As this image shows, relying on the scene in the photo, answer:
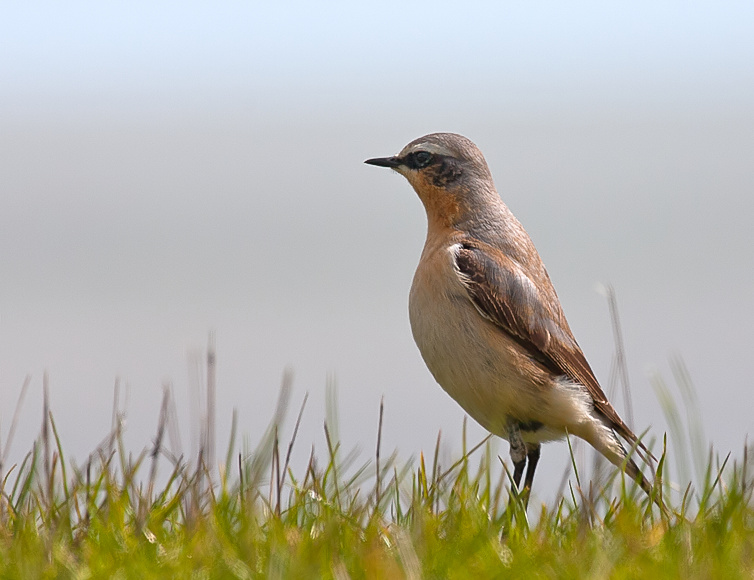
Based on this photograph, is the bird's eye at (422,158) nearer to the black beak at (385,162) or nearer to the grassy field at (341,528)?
the black beak at (385,162)

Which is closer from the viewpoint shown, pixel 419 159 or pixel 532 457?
pixel 532 457

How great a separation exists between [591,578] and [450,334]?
8.35ft

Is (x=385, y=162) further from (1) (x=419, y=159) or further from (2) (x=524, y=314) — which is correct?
(2) (x=524, y=314)

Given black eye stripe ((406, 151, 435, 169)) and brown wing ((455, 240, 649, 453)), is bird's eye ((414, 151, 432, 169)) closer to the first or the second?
black eye stripe ((406, 151, 435, 169))

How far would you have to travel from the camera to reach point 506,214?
7.32 meters

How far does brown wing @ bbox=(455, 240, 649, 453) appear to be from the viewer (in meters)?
6.53

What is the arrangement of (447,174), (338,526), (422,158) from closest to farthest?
1. (338,526)
2. (447,174)
3. (422,158)

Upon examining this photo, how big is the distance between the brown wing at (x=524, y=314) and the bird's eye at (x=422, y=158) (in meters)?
0.86

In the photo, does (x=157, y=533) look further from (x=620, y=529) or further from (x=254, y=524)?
(x=620, y=529)

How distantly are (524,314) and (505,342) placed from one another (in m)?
0.26

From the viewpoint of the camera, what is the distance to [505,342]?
647 cm

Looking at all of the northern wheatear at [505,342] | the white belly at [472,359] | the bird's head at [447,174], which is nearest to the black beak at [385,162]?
the bird's head at [447,174]

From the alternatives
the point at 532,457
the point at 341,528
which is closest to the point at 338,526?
the point at 341,528

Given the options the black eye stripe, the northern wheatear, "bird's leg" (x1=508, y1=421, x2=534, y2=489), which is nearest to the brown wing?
the northern wheatear
